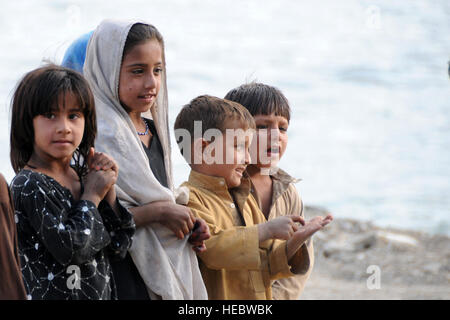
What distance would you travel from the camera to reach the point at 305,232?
3.03m

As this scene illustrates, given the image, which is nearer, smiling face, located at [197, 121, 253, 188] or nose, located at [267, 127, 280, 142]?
smiling face, located at [197, 121, 253, 188]

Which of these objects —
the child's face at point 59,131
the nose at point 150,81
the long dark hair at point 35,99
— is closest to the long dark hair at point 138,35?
the nose at point 150,81

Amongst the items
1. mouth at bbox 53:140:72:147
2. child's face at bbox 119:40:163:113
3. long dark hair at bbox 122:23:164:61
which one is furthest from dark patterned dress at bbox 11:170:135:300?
long dark hair at bbox 122:23:164:61

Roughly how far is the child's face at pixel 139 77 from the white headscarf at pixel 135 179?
0.11 feet

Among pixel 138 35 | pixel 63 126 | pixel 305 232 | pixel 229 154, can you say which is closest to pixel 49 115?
→ pixel 63 126

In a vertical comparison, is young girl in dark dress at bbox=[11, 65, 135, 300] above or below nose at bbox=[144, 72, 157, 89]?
below

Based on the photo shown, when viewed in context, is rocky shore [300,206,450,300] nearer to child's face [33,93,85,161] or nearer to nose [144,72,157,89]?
nose [144,72,157,89]

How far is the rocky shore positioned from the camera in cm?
673

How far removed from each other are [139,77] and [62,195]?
64 centimetres

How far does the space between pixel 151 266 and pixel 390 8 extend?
24632 mm

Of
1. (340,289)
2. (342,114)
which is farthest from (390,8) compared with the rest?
(340,289)

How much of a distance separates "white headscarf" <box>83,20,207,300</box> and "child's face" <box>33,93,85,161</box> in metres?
0.27

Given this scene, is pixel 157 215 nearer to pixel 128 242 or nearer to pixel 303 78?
pixel 128 242

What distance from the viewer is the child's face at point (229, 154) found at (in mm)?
3160
